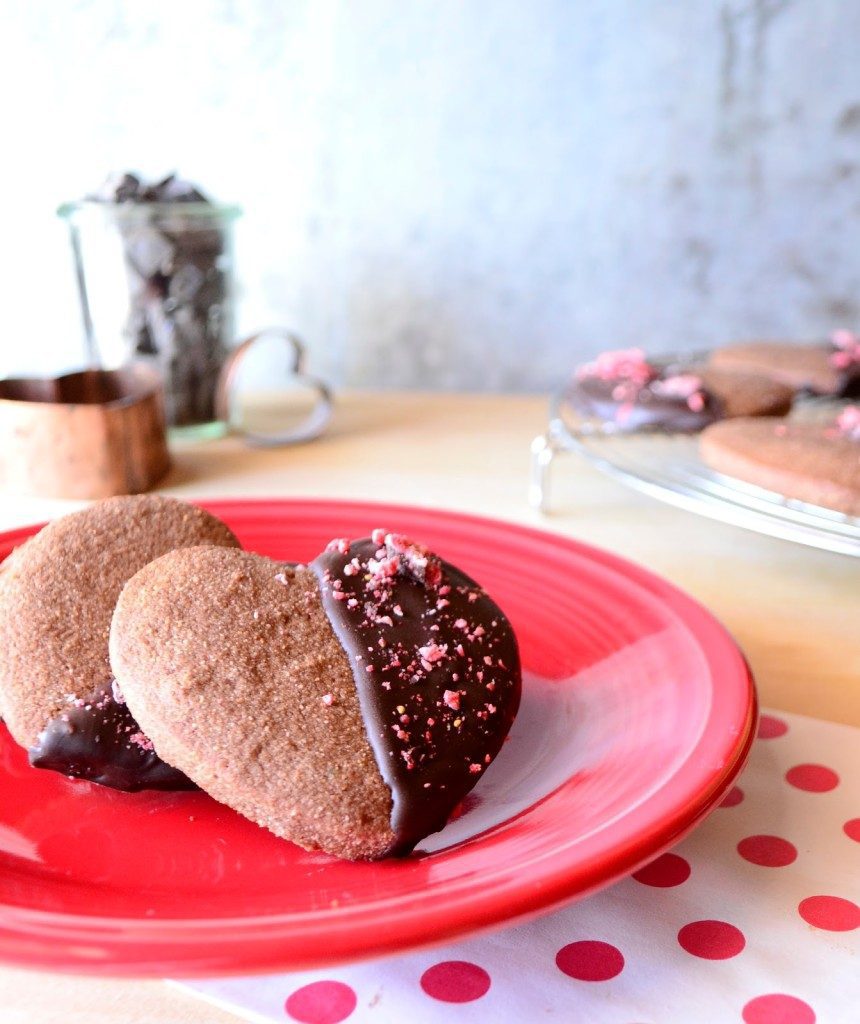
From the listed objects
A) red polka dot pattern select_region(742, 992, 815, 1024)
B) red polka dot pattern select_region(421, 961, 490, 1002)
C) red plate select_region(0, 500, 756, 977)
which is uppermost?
red plate select_region(0, 500, 756, 977)

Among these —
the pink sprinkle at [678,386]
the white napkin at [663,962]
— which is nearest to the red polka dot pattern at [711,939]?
the white napkin at [663,962]

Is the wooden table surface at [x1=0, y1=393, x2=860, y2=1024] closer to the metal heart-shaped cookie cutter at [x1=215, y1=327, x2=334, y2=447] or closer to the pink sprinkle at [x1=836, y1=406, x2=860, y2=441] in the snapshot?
the metal heart-shaped cookie cutter at [x1=215, y1=327, x2=334, y2=447]

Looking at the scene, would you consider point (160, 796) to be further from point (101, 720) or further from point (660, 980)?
point (660, 980)

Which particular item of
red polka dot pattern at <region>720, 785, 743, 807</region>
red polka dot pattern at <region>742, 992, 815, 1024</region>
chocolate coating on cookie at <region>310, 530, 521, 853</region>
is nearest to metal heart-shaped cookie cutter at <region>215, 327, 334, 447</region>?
chocolate coating on cookie at <region>310, 530, 521, 853</region>

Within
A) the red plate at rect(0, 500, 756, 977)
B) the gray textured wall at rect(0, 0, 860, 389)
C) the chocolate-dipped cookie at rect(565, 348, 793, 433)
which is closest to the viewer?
the red plate at rect(0, 500, 756, 977)

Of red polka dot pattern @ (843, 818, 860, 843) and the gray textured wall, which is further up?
the gray textured wall

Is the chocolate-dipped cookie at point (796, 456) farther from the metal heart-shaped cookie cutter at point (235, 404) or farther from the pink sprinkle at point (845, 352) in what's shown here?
the metal heart-shaped cookie cutter at point (235, 404)
